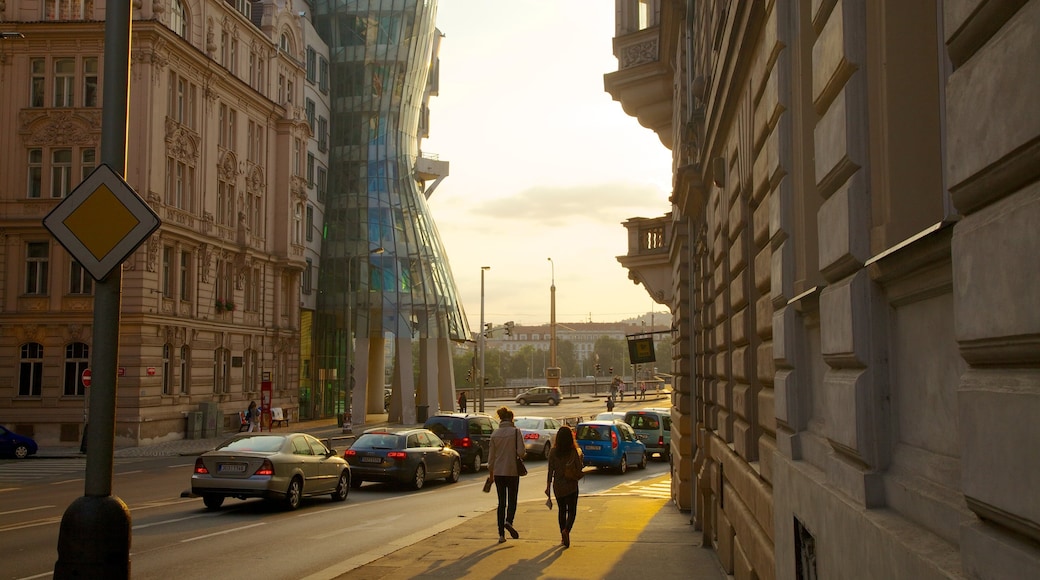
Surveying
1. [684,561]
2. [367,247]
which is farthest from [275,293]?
[684,561]

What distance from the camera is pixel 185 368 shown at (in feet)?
142

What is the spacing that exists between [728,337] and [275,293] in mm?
46456

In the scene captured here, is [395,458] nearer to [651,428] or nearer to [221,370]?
[651,428]

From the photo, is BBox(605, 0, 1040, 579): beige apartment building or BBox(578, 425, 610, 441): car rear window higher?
BBox(605, 0, 1040, 579): beige apartment building

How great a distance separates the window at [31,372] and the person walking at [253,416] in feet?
30.2

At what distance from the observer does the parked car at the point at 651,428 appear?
37.0 meters

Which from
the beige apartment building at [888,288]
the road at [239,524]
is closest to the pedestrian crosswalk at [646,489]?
the road at [239,524]

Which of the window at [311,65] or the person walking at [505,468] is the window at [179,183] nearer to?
the window at [311,65]

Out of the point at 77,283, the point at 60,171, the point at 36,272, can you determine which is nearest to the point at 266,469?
the point at 77,283

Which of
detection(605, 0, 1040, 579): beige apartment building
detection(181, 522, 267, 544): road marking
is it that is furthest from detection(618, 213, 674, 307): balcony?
detection(605, 0, 1040, 579): beige apartment building

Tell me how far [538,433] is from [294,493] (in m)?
16.0

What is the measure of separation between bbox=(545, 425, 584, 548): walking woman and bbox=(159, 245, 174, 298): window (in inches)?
1240

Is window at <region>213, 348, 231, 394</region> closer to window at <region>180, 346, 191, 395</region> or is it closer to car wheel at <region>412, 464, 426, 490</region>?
window at <region>180, 346, 191, 395</region>

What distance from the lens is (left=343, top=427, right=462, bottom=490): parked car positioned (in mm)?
24344
